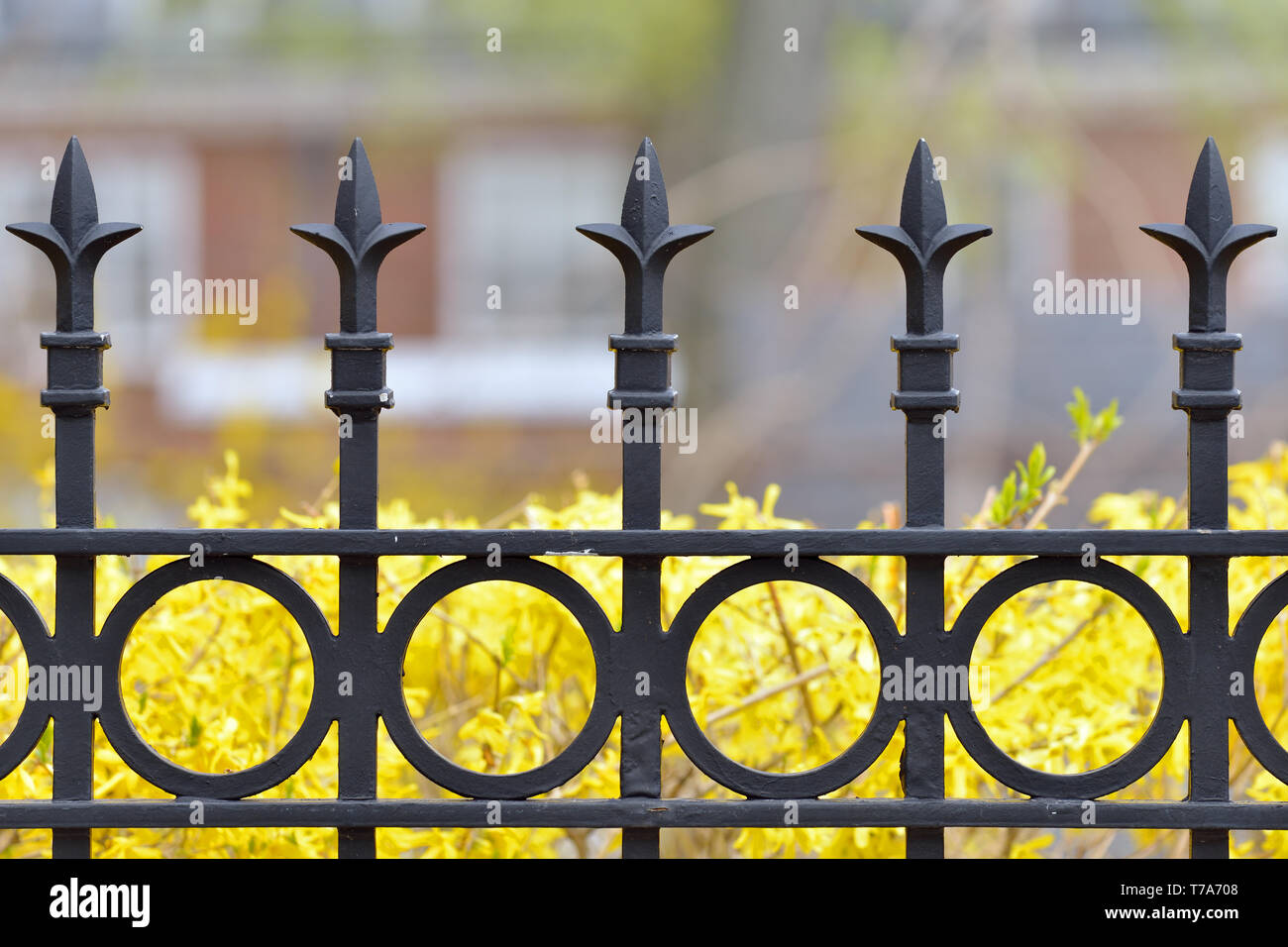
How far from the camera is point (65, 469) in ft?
5.59

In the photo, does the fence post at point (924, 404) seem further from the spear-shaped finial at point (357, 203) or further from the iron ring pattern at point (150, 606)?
the iron ring pattern at point (150, 606)

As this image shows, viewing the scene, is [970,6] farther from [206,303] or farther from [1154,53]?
[1154,53]

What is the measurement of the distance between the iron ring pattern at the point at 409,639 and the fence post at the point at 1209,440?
0.79 meters

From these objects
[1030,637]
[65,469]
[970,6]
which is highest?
[970,6]

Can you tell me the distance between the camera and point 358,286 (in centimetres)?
170

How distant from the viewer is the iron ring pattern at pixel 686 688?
169 cm

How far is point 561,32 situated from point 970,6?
6.21 m

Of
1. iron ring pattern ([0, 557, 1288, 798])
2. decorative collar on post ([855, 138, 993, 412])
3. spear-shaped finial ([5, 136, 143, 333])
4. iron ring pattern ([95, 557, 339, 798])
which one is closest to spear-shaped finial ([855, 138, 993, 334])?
decorative collar on post ([855, 138, 993, 412])

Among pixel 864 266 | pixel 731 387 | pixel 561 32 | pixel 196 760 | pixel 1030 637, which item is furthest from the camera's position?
pixel 561 32

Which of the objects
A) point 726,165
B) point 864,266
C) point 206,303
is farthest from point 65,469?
point 206,303

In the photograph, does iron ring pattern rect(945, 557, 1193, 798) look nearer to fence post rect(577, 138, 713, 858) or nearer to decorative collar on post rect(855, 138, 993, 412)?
decorative collar on post rect(855, 138, 993, 412)

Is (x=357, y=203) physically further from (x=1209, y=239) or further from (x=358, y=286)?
(x=1209, y=239)

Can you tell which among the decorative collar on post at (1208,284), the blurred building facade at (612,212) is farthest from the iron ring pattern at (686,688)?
the blurred building facade at (612,212)

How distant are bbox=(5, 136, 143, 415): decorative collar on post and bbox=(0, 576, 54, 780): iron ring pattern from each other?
0.26m
